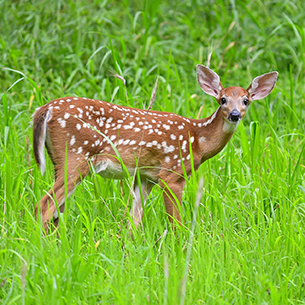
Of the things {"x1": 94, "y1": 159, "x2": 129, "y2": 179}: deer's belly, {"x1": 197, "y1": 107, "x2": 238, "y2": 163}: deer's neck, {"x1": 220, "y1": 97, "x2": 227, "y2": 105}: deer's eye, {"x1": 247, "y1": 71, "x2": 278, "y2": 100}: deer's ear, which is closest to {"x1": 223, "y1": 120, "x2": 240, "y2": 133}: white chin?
{"x1": 197, "y1": 107, "x2": 238, "y2": 163}: deer's neck

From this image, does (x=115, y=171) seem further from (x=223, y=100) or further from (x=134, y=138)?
(x=223, y=100)

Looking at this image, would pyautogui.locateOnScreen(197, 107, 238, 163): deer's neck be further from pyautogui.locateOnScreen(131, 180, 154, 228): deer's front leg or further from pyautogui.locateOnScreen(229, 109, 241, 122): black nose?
→ pyautogui.locateOnScreen(131, 180, 154, 228): deer's front leg

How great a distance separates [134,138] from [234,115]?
796 mm

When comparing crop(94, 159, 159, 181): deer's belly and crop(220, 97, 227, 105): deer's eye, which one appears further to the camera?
crop(220, 97, 227, 105): deer's eye

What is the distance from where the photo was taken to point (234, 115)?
4.41m

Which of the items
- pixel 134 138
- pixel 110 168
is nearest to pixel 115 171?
pixel 110 168

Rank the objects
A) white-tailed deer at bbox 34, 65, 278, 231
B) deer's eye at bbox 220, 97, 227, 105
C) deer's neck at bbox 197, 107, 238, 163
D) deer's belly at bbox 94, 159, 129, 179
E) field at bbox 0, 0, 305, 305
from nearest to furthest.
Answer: field at bbox 0, 0, 305, 305 < white-tailed deer at bbox 34, 65, 278, 231 < deer's belly at bbox 94, 159, 129, 179 < deer's eye at bbox 220, 97, 227, 105 < deer's neck at bbox 197, 107, 238, 163

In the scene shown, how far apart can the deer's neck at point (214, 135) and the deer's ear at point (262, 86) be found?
335mm

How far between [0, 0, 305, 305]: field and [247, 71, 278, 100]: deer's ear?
1.08ft

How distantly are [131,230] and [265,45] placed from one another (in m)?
4.54

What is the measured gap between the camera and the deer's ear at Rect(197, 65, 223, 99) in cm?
479

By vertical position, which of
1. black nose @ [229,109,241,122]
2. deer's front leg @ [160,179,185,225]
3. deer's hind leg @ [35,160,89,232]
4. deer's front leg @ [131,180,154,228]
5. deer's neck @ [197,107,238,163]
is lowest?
deer's front leg @ [131,180,154,228]

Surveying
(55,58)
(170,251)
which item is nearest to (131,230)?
(170,251)

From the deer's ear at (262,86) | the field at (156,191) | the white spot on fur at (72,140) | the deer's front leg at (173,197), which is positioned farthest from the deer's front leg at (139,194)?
the deer's ear at (262,86)
